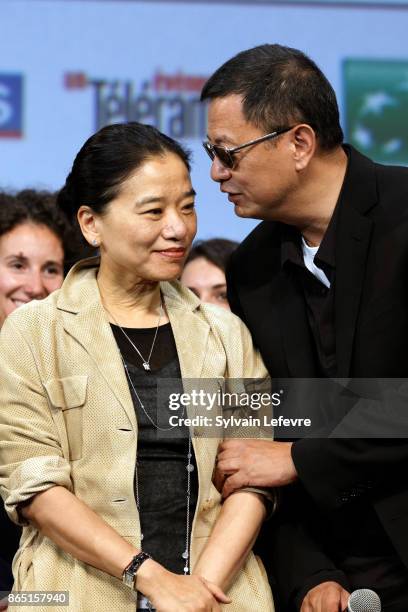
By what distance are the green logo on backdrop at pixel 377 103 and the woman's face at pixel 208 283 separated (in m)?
0.96

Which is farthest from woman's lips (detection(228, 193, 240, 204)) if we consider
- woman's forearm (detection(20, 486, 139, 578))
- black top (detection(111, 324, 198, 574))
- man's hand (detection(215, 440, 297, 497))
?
woman's forearm (detection(20, 486, 139, 578))

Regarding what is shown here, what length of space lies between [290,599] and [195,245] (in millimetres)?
1906

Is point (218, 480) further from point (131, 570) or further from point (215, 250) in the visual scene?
point (215, 250)

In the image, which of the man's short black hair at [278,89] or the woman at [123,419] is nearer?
the woman at [123,419]

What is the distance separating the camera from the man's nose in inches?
108

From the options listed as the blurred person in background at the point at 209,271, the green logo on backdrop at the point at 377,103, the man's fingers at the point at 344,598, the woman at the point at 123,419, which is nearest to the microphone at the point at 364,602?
the man's fingers at the point at 344,598

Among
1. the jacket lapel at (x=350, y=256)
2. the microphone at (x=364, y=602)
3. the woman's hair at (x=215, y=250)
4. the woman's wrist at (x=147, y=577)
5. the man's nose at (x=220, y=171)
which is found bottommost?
the microphone at (x=364, y=602)

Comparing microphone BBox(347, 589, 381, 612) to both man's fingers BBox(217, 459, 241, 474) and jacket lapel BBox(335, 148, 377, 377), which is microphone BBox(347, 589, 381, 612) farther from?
jacket lapel BBox(335, 148, 377, 377)

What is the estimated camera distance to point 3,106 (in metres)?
4.42

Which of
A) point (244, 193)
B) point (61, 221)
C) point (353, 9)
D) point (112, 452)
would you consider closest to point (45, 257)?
point (61, 221)

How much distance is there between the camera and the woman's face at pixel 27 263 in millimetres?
3371

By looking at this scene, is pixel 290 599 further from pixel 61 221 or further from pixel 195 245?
pixel 195 245

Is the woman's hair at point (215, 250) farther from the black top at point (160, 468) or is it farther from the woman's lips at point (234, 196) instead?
the black top at point (160, 468)

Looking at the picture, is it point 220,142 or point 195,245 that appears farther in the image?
point 195,245
